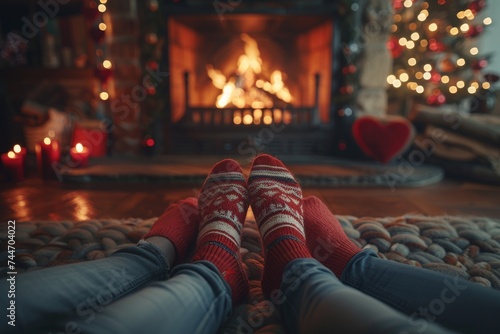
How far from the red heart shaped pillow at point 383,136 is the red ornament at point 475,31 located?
165 centimetres

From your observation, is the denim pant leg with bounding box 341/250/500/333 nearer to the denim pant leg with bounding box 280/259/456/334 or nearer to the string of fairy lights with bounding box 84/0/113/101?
the denim pant leg with bounding box 280/259/456/334

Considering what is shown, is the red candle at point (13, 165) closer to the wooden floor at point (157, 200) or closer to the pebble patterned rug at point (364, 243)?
the wooden floor at point (157, 200)

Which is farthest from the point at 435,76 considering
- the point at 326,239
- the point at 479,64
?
the point at 326,239

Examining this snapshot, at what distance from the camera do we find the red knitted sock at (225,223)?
0.69 metres

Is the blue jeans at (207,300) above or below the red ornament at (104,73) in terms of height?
below

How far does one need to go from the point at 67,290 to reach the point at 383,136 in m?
1.81

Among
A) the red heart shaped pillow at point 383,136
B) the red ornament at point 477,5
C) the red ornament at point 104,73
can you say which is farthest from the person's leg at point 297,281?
the red ornament at point 477,5

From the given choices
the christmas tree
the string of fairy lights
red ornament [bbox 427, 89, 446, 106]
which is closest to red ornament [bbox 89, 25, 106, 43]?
the string of fairy lights

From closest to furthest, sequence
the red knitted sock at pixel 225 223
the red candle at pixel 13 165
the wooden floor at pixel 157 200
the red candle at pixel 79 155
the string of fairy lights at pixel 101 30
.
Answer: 1. the red knitted sock at pixel 225 223
2. the wooden floor at pixel 157 200
3. the red candle at pixel 13 165
4. the red candle at pixel 79 155
5. the string of fairy lights at pixel 101 30

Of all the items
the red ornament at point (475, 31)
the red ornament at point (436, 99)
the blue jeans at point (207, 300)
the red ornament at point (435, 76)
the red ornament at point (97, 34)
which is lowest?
the blue jeans at point (207, 300)

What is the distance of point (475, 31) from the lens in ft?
9.70

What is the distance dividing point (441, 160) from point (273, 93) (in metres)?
1.14

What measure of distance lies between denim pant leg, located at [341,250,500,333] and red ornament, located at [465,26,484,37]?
3132mm

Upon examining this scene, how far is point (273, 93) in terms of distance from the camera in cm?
245
